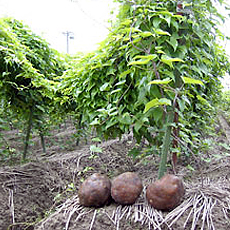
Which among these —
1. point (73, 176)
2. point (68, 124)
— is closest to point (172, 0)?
point (73, 176)

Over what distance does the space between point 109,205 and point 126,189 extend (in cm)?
20

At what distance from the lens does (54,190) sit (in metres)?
2.35

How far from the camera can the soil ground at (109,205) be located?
1.27m

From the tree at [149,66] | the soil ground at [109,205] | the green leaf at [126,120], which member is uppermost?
the tree at [149,66]

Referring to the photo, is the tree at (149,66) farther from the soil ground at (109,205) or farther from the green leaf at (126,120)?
the soil ground at (109,205)

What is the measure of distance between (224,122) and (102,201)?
354cm

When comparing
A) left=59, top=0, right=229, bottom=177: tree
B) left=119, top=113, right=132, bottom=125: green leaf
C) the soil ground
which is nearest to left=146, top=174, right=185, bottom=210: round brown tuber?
the soil ground

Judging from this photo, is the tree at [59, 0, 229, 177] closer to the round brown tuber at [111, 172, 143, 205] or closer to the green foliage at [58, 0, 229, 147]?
the green foliage at [58, 0, 229, 147]

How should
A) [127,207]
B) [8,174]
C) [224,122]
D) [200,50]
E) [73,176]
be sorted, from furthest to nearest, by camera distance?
[224,122], [73,176], [8,174], [200,50], [127,207]

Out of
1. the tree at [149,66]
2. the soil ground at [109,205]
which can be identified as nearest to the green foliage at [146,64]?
the tree at [149,66]

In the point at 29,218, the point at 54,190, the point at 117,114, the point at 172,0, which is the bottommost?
the point at 29,218

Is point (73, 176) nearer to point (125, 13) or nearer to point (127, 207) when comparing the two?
point (127, 207)

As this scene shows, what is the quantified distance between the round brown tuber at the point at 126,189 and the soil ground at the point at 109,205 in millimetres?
50

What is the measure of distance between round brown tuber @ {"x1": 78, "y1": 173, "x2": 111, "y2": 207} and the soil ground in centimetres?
4
